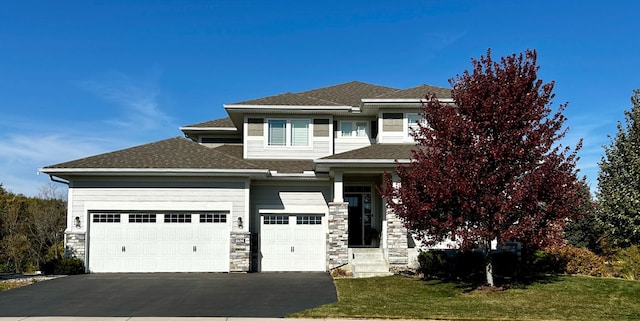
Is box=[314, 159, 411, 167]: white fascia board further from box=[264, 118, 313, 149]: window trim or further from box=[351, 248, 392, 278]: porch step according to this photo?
box=[264, 118, 313, 149]: window trim

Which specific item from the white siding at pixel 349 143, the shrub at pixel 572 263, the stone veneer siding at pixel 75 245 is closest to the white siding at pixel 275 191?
the white siding at pixel 349 143

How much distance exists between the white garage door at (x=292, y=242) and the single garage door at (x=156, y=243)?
1.65 metres

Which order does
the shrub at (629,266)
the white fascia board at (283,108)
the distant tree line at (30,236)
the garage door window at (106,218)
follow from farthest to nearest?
the distant tree line at (30,236), the white fascia board at (283,108), the garage door window at (106,218), the shrub at (629,266)

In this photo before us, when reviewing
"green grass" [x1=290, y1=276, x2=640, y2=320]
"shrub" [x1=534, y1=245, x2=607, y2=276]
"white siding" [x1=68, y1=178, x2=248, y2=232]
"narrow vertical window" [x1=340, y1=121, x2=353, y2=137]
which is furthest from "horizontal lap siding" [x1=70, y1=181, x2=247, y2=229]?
"shrub" [x1=534, y1=245, x2=607, y2=276]

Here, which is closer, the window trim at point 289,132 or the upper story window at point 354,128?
the window trim at point 289,132

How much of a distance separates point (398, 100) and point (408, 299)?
387 inches

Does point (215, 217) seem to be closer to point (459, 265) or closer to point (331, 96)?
point (331, 96)

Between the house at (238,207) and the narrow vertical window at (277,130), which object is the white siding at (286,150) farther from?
the house at (238,207)

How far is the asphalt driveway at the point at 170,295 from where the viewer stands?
12.5 meters

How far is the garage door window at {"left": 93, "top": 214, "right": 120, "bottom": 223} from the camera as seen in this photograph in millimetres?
20406

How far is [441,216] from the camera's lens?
14.9 m

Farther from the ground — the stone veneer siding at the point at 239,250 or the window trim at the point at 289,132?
the window trim at the point at 289,132

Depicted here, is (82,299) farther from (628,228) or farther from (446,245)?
(628,228)

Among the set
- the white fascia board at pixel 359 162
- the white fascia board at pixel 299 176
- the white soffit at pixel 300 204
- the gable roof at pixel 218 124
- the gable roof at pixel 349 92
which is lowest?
the white soffit at pixel 300 204
